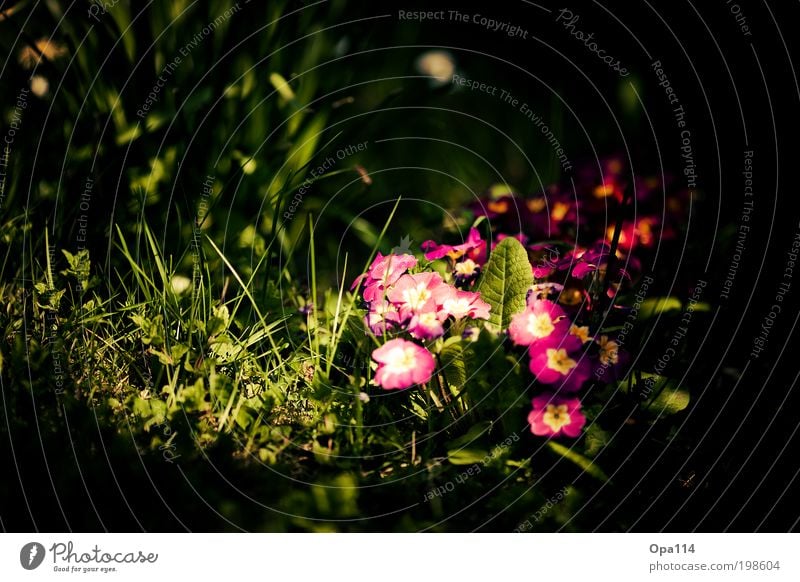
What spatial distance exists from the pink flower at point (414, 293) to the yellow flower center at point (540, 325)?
0.19 meters

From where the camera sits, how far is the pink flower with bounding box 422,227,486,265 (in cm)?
152

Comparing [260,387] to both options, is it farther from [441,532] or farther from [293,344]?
[441,532]

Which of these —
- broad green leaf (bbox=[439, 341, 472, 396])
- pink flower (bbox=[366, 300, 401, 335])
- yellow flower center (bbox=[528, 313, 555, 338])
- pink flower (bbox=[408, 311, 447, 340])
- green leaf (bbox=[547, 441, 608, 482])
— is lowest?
green leaf (bbox=[547, 441, 608, 482])

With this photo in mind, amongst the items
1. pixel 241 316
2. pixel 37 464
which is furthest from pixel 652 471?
pixel 37 464

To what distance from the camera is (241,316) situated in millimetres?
1715

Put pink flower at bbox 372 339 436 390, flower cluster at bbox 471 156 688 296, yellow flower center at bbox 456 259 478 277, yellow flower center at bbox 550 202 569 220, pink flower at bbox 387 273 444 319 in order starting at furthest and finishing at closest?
yellow flower center at bbox 550 202 569 220 < flower cluster at bbox 471 156 688 296 < yellow flower center at bbox 456 259 478 277 < pink flower at bbox 387 273 444 319 < pink flower at bbox 372 339 436 390

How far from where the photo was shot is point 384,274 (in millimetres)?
1404

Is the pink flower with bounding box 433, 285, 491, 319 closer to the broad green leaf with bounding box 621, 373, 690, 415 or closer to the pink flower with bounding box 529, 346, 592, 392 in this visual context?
the pink flower with bounding box 529, 346, 592, 392

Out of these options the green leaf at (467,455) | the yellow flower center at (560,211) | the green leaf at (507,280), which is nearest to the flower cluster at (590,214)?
the yellow flower center at (560,211)

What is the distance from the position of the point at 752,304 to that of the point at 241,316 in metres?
1.15

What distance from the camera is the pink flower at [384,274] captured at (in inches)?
54.8

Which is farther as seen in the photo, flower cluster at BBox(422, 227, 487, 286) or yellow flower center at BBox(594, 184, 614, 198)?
yellow flower center at BBox(594, 184, 614, 198)

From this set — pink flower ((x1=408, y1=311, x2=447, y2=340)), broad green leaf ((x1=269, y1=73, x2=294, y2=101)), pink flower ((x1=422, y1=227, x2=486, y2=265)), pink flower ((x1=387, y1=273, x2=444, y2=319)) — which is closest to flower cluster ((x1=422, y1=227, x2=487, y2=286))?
pink flower ((x1=422, y1=227, x2=486, y2=265))

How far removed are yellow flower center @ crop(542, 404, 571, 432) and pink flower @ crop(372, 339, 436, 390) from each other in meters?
0.22
